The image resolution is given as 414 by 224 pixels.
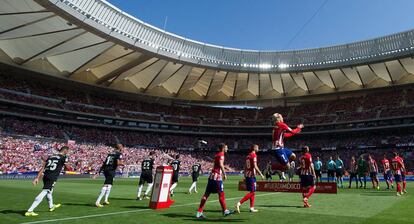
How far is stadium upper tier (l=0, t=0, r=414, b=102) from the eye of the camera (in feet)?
124

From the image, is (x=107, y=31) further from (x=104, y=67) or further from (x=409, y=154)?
(x=409, y=154)

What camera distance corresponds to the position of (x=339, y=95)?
64875 mm

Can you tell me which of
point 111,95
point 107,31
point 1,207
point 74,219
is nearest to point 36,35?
point 107,31

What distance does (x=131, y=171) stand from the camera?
45500 millimetres

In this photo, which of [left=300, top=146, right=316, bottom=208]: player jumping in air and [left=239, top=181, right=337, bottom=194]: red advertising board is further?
[left=239, top=181, right=337, bottom=194]: red advertising board

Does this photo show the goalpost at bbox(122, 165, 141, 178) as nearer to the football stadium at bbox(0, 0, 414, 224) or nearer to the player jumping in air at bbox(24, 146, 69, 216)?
the football stadium at bbox(0, 0, 414, 224)

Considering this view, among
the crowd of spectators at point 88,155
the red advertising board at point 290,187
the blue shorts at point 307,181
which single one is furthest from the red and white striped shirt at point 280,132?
the crowd of spectators at point 88,155

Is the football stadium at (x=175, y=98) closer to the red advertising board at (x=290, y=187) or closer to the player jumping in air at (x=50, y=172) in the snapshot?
the red advertising board at (x=290, y=187)

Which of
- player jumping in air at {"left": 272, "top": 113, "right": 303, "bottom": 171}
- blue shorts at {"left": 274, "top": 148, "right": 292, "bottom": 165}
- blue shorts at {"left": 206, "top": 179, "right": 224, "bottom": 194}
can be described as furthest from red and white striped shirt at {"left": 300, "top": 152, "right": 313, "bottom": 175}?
blue shorts at {"left": 206, "top": 179, "right": 224, "bottom": 194}

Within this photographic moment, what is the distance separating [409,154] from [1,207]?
53.2m

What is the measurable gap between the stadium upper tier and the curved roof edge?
4.6 inches

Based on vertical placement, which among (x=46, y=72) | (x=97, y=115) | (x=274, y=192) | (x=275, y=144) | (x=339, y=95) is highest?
(x=339, y=95)

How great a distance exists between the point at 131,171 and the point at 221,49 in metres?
22.7

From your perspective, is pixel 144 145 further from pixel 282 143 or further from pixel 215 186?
pixel 282 143
